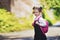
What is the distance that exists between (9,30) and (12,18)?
1.14m

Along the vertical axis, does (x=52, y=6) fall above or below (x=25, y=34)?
above

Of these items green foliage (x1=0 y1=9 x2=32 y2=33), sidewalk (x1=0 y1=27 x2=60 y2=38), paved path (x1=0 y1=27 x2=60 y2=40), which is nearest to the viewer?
paved path (x1=0 y1=27 x2=60 y2=40)

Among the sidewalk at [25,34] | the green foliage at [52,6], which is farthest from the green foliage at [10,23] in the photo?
the green foliage at [52,6]

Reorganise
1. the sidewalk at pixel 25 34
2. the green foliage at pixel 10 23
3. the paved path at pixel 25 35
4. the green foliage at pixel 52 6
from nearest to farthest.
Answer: the paved path at pixel 25 35 < the sidewalk at pixel 25 34 < the green foliage at pixel 10 23 < the green foliage at pixel 52 6

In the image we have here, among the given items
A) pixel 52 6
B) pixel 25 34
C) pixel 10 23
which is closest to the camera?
pixel 25 34

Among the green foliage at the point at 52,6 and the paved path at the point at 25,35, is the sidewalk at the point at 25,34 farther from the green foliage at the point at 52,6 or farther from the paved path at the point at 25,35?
the green foliage at the point at 52,6

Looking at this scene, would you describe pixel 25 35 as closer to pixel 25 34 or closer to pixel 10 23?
pixel 25 34

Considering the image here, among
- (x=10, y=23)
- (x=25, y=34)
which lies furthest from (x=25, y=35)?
(x=10, y=23)

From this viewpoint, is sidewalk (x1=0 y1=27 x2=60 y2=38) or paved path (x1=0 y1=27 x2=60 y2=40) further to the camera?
sidewalk (x1=0 y1=27 x2=60 y2=38)

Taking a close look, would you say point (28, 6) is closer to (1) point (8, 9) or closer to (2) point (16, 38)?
(1) point (8, 9)

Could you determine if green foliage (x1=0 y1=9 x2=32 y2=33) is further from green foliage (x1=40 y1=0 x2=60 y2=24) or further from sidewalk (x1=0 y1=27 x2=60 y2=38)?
green foliage (x1=40 y1=0 x2=60 y2=24)

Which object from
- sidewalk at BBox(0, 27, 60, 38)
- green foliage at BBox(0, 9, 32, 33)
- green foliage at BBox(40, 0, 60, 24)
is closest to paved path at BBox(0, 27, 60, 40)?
sidewalk at BBox(0, 27, 60, 38)

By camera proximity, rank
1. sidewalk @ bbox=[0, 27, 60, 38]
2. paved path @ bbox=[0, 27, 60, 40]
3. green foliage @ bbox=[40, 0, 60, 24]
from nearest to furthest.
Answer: paved path @ bbox=[0, 27, 60, 40]
sidewalk @ bbox=[0, 27, 60, 38]
green foliage @ bbox=[40, 0, 60, 24]

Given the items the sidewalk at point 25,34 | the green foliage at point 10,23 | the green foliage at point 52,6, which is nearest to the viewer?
the sidewalk at point 25,34
